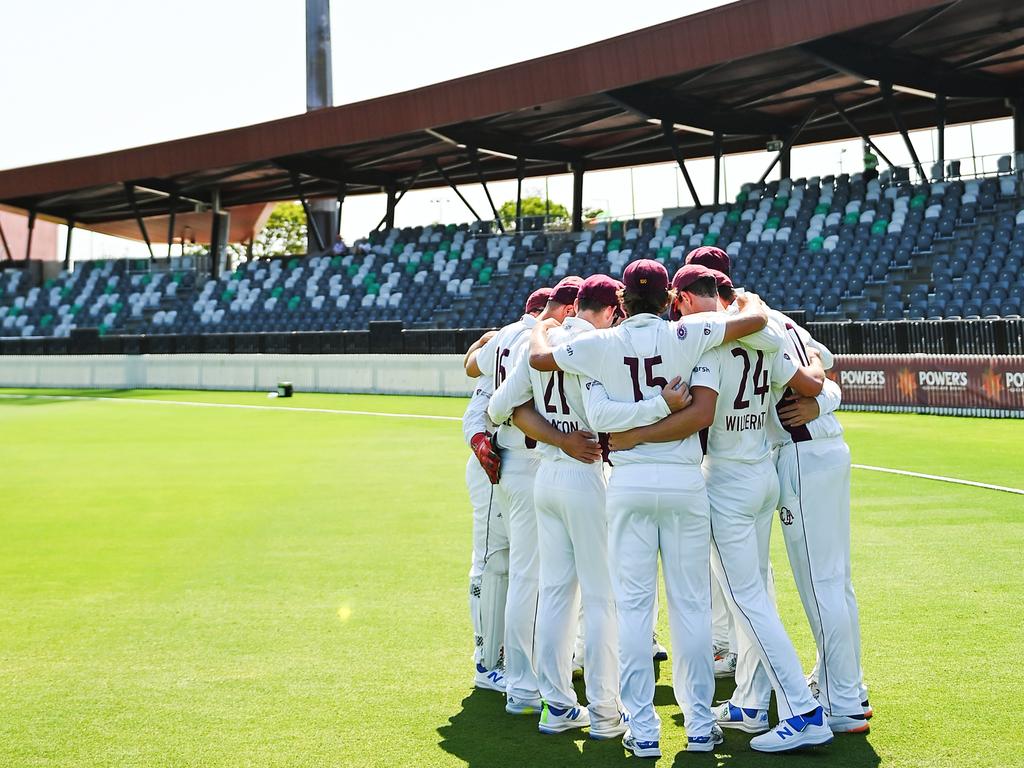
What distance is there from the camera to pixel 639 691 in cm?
516

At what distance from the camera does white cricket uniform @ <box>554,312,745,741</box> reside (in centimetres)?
515

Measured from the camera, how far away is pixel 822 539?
551 cm

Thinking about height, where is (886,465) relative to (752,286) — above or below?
below

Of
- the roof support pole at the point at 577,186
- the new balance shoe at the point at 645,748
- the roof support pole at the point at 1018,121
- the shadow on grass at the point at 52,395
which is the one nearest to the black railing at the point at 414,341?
the shadow on grass at the point at 52,395

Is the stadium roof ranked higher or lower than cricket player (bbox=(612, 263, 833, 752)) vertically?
higher

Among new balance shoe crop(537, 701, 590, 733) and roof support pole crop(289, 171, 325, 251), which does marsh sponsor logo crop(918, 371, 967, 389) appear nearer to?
new balance shoe crop(537, 701, 590, 733)

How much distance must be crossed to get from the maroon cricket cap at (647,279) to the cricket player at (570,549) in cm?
30

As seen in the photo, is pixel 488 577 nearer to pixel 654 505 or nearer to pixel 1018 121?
pixel 654 505

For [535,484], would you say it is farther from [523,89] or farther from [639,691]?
[523,89]

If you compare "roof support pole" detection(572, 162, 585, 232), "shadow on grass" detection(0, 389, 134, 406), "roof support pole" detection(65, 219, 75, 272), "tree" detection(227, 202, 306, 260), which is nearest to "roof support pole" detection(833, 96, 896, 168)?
"roof support pole" detection(572, 162, 585, 232)

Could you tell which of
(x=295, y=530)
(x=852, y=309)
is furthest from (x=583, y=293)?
(x=852, y=309)

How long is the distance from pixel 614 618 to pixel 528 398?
1.17m

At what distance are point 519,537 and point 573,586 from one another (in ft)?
1.52

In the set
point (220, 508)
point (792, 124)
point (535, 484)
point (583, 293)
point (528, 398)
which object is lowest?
point (220, 508)
